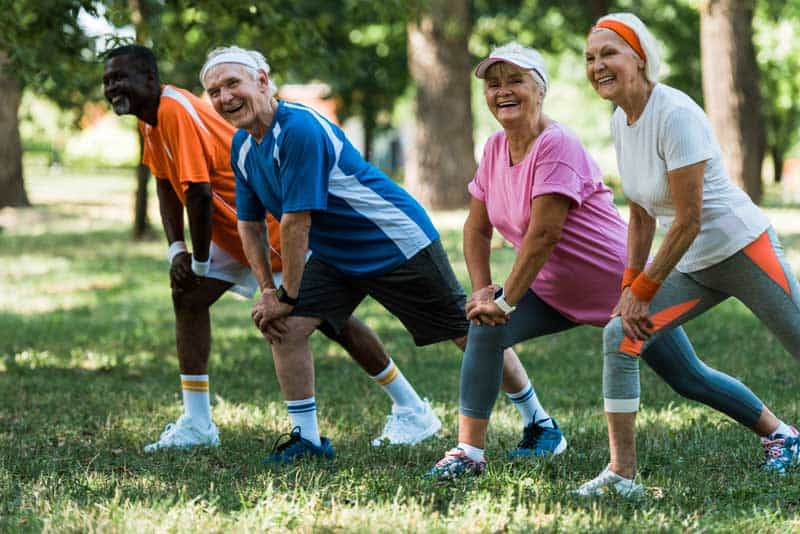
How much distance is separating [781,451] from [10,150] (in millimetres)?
24187

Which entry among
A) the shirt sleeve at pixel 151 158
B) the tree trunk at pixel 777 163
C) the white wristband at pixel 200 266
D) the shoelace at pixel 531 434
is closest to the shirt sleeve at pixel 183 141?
the shirt sleeve at pixel 151 158

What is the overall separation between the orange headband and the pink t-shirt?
549mm

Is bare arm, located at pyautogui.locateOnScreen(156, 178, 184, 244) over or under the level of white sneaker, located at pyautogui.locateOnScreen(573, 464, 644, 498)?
over

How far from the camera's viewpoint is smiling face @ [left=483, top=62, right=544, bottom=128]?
16.3ft

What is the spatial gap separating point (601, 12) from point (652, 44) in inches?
1041

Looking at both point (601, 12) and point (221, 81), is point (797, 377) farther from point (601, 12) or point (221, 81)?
point (601, 12)

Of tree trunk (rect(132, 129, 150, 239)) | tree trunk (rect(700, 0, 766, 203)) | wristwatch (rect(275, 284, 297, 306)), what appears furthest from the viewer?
tree trunk (rect(132, 129, 150, 239))

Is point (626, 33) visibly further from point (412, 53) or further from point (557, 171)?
point (412, 53)

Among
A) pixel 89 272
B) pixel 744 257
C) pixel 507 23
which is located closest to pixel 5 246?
pixel 89 272

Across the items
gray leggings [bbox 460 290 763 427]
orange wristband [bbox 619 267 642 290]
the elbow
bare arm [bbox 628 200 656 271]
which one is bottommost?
gray leggings [bbox 460 290 763 427]

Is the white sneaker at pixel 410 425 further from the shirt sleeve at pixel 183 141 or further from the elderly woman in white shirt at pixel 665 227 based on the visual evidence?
the elderly woman in white shirt at pixel 665 227

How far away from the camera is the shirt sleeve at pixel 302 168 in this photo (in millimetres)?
5383

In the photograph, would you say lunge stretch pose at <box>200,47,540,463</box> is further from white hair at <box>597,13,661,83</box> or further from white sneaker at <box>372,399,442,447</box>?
white hair at <box>597,13,661,83</box>

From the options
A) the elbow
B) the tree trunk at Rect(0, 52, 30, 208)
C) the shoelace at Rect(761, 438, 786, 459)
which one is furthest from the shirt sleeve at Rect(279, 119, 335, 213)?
the tree trunk at Rect(0, 52, 30, 208)
